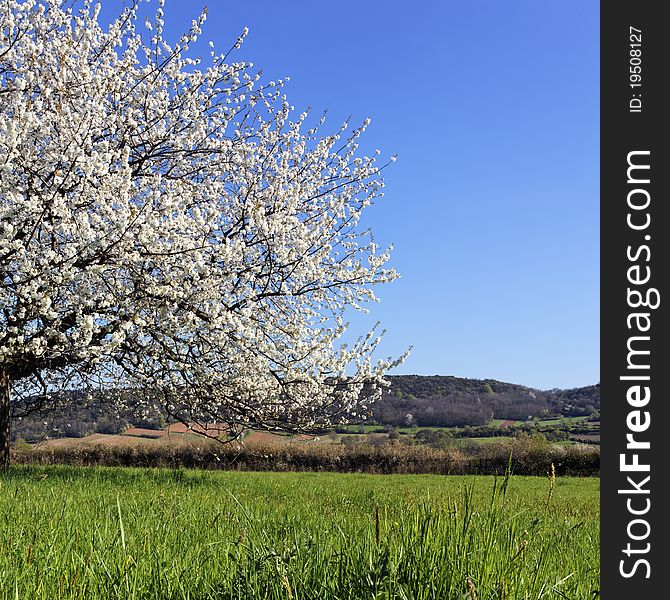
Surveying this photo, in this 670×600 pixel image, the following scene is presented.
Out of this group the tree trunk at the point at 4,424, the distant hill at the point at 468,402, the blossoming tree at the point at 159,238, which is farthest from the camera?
the distant hill at the point at 468,402

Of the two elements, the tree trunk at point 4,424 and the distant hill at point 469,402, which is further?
the distant hill at point 469,402

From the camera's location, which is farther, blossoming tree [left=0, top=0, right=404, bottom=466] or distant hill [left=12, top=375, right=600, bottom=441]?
distant hill [left=12, top=375, right=600, bottom=441]

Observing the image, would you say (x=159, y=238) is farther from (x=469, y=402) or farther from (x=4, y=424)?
(x=469, y=402)

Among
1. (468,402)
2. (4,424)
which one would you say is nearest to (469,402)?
(468,402)

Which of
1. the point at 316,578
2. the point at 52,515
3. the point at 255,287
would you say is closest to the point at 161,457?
the point at 255,287

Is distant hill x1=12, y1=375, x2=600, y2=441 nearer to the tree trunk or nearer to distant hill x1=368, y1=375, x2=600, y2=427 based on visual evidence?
distant hill x1=368, y1=375, x2=600, y2=427

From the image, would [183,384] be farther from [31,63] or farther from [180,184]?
[31,63]

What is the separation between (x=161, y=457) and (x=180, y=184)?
25653mm

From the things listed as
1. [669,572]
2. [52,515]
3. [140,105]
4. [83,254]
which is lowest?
[52,515]

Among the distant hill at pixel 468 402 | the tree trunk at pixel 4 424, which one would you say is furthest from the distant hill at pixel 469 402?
the tree trunk at pixel 4 424

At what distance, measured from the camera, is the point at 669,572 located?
111 inches

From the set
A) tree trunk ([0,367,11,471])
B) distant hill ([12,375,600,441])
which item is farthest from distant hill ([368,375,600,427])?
tree trunk ([0,367,11,471])

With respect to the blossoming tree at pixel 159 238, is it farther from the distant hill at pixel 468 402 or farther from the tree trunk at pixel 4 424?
the distant hill at pixel 468 402

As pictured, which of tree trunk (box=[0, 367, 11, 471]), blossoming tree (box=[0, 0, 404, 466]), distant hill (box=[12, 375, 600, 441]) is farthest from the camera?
distant hill (box=[12, 375, 600, 441])
